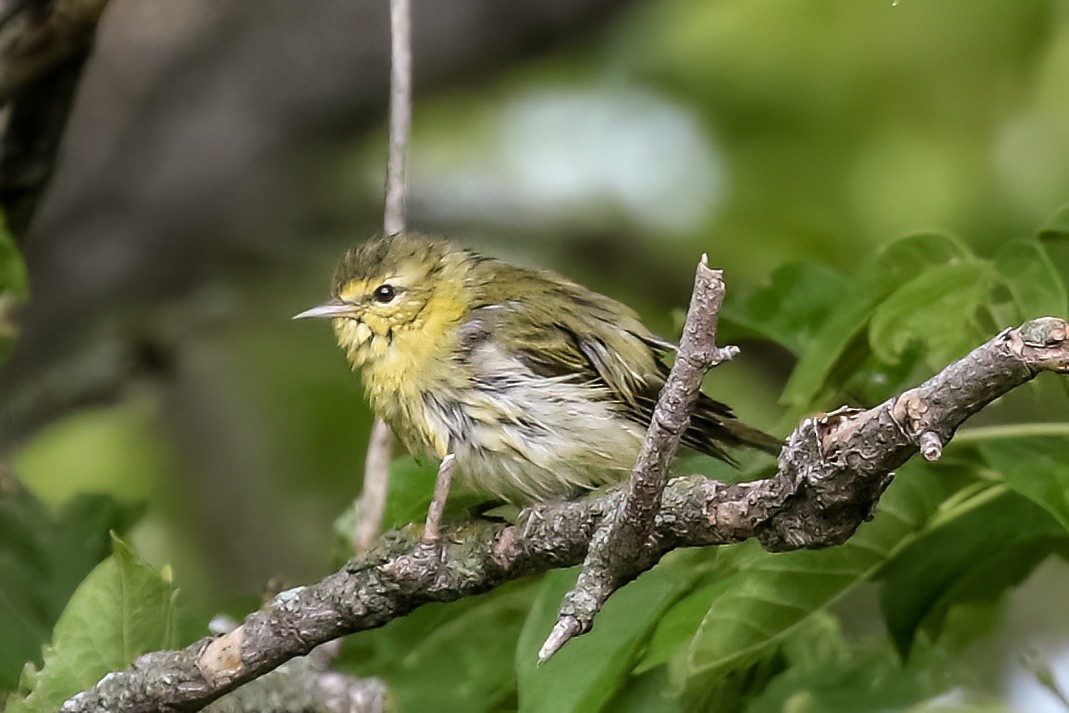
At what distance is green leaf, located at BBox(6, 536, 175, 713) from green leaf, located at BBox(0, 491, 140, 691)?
0.49 m

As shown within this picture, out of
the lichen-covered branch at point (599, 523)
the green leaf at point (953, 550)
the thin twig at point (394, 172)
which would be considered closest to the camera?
the lichen-covered branch at point (599, 523)

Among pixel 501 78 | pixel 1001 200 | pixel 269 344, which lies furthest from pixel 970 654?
pixel 269 344

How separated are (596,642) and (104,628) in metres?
0.82

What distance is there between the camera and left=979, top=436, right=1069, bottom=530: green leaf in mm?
2350

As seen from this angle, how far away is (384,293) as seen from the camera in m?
3.36

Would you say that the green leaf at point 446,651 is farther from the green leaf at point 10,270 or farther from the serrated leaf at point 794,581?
the green leaf at point 10,270

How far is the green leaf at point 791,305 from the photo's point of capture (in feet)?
9.55

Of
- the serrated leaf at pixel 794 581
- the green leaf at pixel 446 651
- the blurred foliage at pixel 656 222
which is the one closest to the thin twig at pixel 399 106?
the blurred foliage at pixel 656 222

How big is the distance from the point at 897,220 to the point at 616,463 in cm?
280

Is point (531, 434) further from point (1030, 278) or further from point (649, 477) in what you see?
point (649, 477)

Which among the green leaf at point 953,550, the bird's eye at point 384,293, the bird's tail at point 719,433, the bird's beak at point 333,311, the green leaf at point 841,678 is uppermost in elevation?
the bird's eye at point 384,293

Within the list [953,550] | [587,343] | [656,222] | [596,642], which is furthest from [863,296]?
[656,222]

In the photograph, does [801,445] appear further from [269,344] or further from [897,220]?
[269,344]

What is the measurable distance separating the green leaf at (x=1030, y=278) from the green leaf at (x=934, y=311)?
5 centimetres
